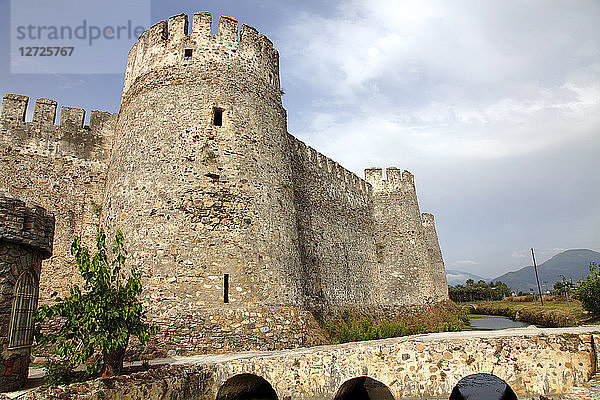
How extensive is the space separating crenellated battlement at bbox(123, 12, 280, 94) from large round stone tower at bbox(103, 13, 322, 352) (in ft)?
0.13

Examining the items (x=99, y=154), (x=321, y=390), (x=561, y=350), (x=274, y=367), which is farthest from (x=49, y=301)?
(x=561, y=350)

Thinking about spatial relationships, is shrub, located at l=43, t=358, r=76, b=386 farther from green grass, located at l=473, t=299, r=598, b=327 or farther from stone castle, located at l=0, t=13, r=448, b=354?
green grass, located at l=473, t=299, r=598, b=327

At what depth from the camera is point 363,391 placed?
11359 millimetres

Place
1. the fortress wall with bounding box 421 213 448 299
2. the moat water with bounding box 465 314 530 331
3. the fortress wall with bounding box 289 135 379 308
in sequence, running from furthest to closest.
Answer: the fortress wall with bounding box 421 213 448 299
the moat water with bounding box 465 314 530 331
the fortress wall with bounding box 289 135 379 308

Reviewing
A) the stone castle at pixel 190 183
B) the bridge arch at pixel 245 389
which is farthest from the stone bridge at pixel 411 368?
the stone castle at pixel 190 183

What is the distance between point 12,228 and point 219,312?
586 cm

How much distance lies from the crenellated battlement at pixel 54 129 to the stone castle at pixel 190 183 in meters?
0.04

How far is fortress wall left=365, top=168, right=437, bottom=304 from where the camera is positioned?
950 inches

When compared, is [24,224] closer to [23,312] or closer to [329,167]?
[23,312]

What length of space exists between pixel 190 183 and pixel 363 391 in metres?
8.01

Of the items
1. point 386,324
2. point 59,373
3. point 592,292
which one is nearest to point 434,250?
point 592,292

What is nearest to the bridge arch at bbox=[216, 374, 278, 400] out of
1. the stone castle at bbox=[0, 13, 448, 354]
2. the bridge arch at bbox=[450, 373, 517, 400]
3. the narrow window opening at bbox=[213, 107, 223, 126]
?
the stone castle at bbox=[0, 13, 448, 354]

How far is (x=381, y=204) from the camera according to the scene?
84.2 feet

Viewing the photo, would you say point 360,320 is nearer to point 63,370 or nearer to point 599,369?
point 599,369
